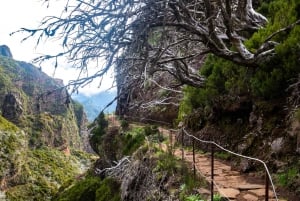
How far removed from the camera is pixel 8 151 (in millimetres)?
64938

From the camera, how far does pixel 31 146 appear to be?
9556 cm

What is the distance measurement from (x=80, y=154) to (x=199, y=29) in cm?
10910

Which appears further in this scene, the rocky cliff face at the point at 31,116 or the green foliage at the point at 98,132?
the rocky cliff face at the point at 31,116

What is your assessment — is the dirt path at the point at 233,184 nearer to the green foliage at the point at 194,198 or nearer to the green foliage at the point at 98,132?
the green foliage at the point at 194,198

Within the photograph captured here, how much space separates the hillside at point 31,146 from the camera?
61.9 meters

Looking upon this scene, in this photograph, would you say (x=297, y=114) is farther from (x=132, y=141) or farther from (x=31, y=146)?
(x=31, y=146)

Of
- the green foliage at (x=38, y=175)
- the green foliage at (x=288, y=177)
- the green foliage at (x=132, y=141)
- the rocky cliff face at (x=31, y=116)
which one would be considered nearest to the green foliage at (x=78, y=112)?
the rocky cliff face at (x=31, y=116)

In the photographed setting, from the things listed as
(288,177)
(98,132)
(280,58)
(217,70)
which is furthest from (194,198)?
(98,132)

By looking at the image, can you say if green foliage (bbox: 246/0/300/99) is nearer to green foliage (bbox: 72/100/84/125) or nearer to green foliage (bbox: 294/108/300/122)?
green foliage (bbox: 294/108/300/122)

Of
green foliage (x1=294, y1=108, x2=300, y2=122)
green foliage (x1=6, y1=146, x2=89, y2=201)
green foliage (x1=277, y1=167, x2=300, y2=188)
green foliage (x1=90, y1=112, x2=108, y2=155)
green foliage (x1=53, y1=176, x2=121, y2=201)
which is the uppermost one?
green foliage (x1=294, y1=108, x2=300, y2=122)

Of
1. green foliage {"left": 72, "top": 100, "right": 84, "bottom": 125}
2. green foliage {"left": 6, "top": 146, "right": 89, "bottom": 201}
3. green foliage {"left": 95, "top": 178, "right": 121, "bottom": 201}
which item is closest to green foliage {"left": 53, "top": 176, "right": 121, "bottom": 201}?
green foliage {"left": 95, "top": 178, "right": 121, "bottom": 201}

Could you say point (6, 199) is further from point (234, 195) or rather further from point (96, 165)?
point (234, 195)

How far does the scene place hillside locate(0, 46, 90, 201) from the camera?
203ft

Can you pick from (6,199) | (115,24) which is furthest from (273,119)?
(6,199)
